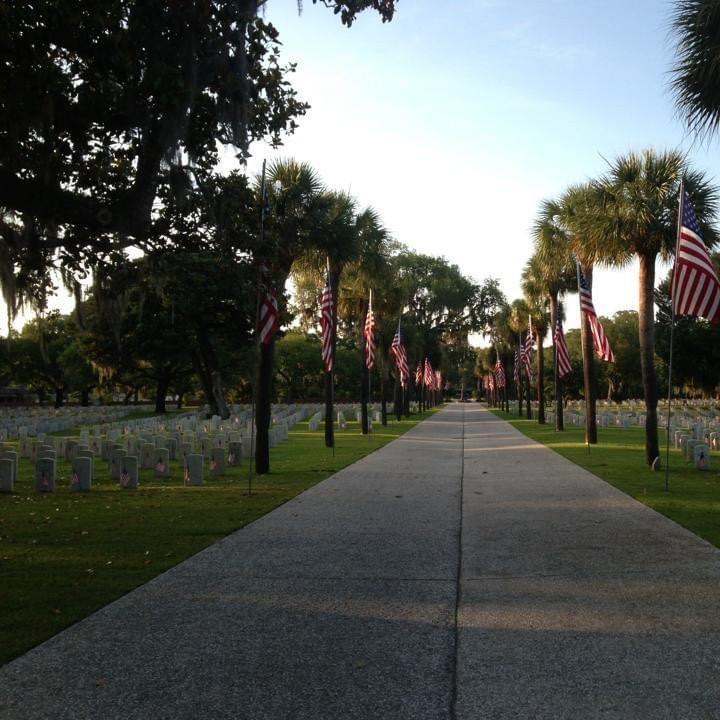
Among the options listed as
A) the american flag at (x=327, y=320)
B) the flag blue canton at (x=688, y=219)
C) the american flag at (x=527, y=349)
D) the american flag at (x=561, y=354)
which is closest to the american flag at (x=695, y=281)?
the flag blue canton at (x=688, y=219)

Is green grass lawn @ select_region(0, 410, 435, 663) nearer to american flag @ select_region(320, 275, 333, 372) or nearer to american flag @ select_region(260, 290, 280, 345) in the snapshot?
american flag @ select_region(260, 290, 280, 345)

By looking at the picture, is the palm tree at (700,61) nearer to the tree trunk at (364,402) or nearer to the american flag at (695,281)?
the american flag at (695,281)

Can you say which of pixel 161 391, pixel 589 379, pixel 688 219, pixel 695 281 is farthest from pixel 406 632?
pixel 161 391

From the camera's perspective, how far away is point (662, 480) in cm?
1445

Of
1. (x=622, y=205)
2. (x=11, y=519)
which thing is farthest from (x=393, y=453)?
(x=11, y=519)

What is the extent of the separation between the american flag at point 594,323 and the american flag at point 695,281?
701 centimetres

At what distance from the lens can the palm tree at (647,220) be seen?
16875 mm

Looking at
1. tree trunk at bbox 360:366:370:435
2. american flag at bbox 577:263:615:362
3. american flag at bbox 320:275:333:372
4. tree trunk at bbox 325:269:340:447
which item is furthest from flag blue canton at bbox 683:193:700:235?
tree trunk at bbox 360:366:370:435

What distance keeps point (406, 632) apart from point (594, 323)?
661 inches

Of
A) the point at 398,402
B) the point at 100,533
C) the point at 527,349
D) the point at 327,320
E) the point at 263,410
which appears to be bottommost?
the point at 100,533

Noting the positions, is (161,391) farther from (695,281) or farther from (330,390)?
(695,281)

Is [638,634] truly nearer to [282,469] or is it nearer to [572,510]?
[572,510]

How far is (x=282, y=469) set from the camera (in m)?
17.7

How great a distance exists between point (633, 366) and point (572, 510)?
8894cm
